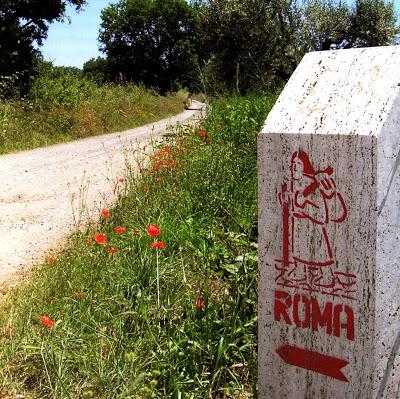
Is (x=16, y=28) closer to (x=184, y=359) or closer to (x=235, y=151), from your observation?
(x=235, y=151)

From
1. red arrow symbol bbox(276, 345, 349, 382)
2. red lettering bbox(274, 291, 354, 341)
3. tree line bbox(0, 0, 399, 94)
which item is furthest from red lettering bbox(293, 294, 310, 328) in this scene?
tree line bbox(0, 0, 399, 94)

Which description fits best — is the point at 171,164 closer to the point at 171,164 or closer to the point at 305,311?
the point at 171,164

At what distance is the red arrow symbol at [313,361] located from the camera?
208 cm

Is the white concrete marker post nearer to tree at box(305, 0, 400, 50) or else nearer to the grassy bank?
the grassy bank

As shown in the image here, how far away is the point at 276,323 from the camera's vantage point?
2.24 metres

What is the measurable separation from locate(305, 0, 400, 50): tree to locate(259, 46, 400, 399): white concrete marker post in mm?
20003

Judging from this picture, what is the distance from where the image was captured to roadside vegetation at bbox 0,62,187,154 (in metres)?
12.1

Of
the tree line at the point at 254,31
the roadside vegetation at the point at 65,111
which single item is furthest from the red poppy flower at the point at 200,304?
the tree line at the point at 254,31

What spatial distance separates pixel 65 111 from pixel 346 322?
1314 cm

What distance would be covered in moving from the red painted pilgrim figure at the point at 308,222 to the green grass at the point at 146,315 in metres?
0.69

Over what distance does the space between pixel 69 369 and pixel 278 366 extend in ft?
3.23

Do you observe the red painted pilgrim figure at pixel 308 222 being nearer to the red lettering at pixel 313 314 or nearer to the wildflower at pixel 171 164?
the red lettering at pixel 313 314

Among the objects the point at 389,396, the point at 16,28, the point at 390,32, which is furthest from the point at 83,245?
the point at 390,32

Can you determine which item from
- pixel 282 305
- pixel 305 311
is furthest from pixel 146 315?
pixel 305 311
